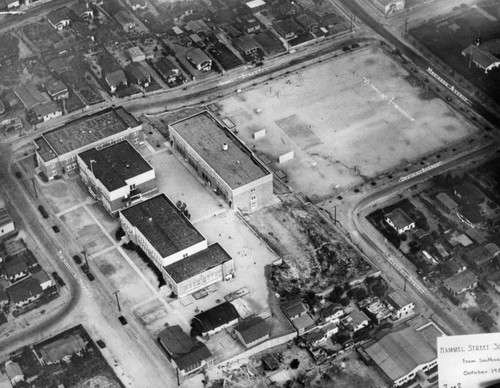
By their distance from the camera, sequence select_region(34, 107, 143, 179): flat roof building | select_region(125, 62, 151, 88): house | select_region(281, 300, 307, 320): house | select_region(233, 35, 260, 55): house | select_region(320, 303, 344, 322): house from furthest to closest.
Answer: select_region(233, 35, 260, 55): house, select_region(125, 62, 151, 88): house, select_region(34, 107, 143, 179): flat roof building, select_region(281, 300, 307, 320): house, select_region(320, 303, 344, 322): house

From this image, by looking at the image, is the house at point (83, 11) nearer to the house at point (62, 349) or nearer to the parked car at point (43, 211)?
the parked car at point (43, 211)

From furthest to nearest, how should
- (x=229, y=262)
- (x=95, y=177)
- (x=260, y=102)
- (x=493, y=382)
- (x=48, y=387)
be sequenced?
(x=260, y=102), (x=95, y=177), (x=229, y=262), (x=48, y=387), (x=493, y=382)

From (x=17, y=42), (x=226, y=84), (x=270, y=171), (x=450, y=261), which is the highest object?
(x=17, y=42)

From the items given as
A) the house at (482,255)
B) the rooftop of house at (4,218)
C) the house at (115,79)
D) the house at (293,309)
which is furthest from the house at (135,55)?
the house at (482,255)

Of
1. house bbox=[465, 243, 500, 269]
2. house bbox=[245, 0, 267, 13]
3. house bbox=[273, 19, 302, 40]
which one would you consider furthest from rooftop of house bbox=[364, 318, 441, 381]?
house bbox=[245, 0, 267, 13]

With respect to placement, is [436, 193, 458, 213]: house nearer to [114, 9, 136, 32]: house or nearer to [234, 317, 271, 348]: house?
[234, 317, 271, 348]: house

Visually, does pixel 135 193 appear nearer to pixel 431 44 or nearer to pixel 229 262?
pixel 229 262

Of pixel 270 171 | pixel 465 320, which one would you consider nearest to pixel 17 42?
pixel 270 171
